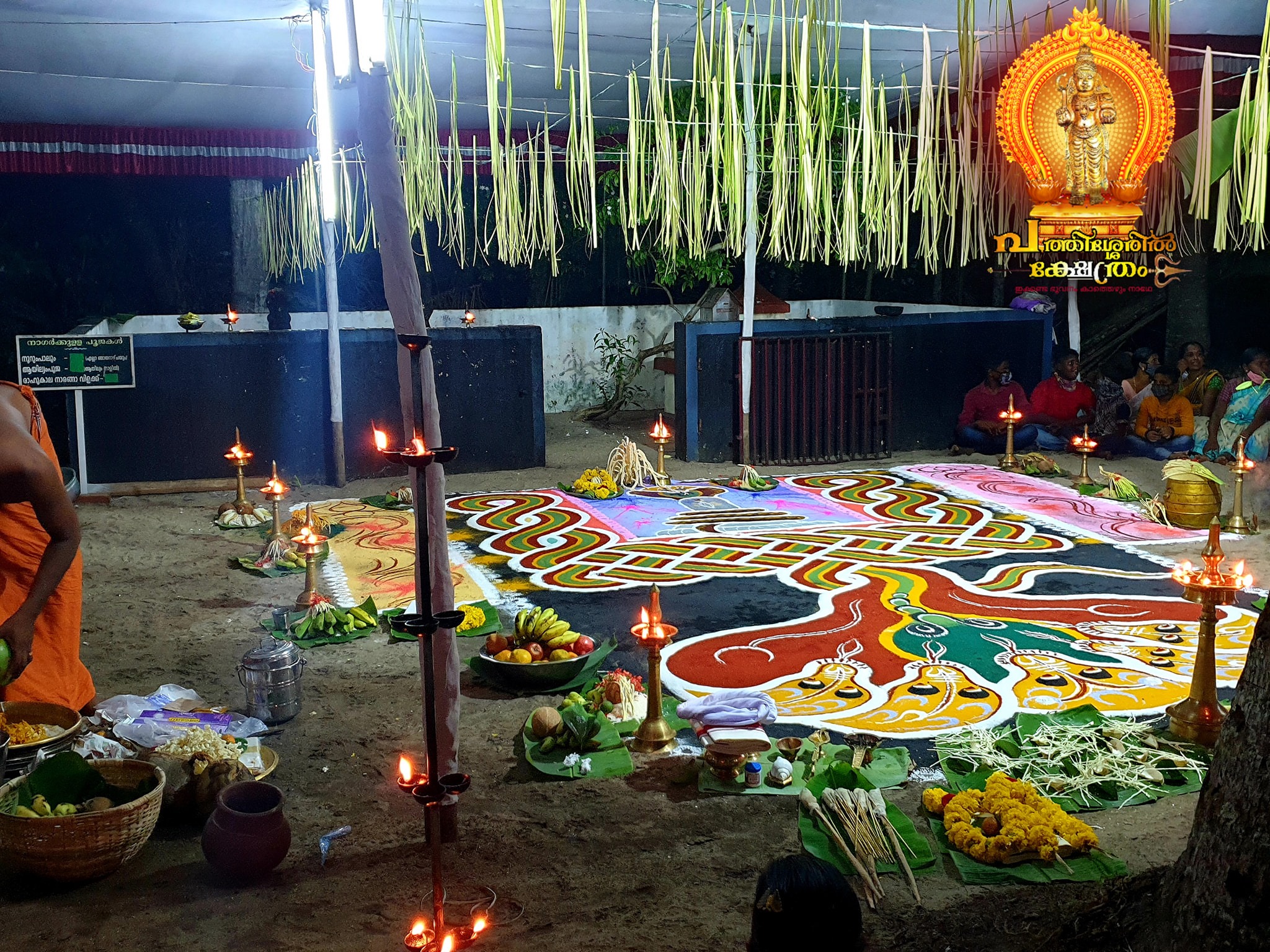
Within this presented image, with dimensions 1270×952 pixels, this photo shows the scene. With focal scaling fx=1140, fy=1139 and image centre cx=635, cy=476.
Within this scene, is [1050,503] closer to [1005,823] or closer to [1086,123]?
[1086,123]

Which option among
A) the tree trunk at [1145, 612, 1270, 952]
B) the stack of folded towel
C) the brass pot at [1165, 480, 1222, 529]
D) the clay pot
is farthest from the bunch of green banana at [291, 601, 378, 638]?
the brass pot at [1165, 480, 1222, 529]

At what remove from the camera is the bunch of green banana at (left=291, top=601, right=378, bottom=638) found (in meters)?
5.73

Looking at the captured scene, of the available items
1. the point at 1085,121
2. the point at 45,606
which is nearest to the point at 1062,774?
the point at 45,606

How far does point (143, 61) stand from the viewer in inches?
383

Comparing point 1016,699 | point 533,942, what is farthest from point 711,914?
point 1016,699

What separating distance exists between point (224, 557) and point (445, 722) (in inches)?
175

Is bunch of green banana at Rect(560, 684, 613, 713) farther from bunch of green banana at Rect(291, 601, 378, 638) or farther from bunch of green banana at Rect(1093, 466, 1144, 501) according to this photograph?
bunch of green banana at Rect(1093, 466, 1144, 501)

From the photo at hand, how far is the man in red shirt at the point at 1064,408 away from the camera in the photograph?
10898mm

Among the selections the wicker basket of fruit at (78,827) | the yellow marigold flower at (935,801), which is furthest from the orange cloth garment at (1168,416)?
the wicker basket of fruit at (78,827)

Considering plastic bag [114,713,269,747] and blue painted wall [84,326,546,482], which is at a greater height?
blue painted wall [84,326,546,482]

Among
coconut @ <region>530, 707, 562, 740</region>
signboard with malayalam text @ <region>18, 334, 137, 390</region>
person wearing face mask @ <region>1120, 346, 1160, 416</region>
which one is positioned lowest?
coconut @ <region>530, 707, 562, 740</region>

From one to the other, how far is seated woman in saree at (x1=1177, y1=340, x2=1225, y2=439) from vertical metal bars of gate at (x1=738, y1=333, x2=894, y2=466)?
2.83 m

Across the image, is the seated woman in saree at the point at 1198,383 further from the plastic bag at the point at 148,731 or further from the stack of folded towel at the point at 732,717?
the plastic bag at the point at 148,731

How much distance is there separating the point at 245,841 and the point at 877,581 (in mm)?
4197
